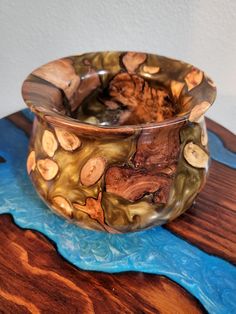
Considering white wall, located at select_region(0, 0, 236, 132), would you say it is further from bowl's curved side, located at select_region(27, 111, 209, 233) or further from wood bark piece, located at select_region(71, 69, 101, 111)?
bowl's curved side, located at select_region(27, 111, 209, 233)

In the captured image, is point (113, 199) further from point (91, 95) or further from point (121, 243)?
point (91, 95)

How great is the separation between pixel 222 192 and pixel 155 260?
15cm

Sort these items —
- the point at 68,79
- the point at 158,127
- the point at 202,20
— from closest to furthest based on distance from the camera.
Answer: the point at 158,127 < the point at 68,79 < the point at 202,20

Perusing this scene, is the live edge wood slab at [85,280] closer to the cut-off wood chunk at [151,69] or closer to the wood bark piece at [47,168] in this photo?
the wood bark piece at [47,168]

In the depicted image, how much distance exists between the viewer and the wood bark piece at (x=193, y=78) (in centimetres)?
49

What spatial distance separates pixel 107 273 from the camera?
42 centimetres

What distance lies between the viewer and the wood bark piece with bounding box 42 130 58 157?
16.7 inches

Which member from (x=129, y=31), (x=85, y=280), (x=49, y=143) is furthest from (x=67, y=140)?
(x=129, y=31)

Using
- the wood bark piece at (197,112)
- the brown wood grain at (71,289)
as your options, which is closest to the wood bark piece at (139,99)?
the wood bark piece at (197,112)

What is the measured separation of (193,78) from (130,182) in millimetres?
167

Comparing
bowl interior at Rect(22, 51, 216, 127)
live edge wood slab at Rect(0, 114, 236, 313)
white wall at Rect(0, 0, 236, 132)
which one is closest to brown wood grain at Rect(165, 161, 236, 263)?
live edge wood slab at Rect(0, 114, 236, 313)

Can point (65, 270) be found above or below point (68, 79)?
below

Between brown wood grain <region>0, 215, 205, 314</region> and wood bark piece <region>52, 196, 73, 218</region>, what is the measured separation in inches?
1.7

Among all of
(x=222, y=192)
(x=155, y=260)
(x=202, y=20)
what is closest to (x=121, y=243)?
(x=155, y=260)
